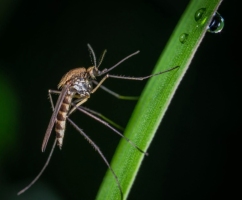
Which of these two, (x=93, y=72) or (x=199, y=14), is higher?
(x=199, y=14)

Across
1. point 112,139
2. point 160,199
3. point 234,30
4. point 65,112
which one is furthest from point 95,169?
point 234,30

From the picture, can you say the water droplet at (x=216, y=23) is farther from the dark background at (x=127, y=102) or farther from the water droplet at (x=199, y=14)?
the dark background at (x=127, y=102)

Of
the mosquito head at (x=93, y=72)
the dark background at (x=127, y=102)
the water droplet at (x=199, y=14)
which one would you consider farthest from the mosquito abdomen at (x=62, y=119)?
the water droplet at (x=199, y=14)

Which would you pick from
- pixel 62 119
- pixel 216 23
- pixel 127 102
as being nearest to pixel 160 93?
pixel 216 23

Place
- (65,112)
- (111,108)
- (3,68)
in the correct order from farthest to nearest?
(111,108), (3,68), (65,112)

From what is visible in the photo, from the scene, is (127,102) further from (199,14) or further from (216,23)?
(199,14)

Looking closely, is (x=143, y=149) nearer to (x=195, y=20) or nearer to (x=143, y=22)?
(x=195, y=20)

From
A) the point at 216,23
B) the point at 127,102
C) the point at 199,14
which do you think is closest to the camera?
the point at 199,14
